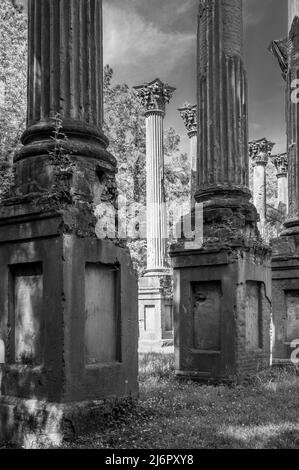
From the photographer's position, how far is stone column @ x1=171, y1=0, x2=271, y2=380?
8633mm

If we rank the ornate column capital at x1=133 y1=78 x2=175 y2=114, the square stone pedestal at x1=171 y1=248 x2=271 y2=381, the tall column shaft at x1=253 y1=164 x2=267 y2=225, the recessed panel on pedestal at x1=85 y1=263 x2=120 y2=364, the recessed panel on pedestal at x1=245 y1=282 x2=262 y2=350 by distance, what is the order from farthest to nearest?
the tall column shaft at x1=253 y1=164 x2=267 y2=225 < the ornate column capital at x1=133 y1=78 x2=175 y2=114 < the recessed panel on pedestal at x1=245 y1=282 x2=262 y2=350 < the square stone pedestal at x1=171 y1=248 x2=271 y2=381 < the recessed panel on pedestal at x1=85 y1=263 x2=120 y2=364

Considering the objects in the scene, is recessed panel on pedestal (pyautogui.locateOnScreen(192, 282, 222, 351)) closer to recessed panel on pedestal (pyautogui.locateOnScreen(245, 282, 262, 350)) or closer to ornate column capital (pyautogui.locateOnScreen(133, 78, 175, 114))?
recessed panel on pedestal (pyautogui.locateOnScreen(245, 282, 262, 350))

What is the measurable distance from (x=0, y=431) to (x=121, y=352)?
141 centimetres

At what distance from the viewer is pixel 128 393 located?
→ 20.3ft

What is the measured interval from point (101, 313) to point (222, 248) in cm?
321

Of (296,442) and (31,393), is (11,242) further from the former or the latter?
(296,442)

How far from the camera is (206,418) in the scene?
6.19m

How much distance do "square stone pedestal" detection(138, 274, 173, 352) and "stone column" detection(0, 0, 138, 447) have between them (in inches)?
515

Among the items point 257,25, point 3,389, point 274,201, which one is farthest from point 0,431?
point 274,201

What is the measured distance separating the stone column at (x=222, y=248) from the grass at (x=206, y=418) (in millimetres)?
506

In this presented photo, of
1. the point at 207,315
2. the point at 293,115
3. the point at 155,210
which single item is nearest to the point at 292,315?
the point at 207,315

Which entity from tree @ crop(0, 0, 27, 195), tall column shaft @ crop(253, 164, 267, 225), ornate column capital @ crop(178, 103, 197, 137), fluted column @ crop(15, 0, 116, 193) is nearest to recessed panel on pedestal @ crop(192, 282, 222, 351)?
fluted column @ crop(15, 0, 116, 193)

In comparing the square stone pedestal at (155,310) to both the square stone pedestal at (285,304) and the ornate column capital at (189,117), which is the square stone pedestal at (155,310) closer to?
the ornate column capital at (189,117)

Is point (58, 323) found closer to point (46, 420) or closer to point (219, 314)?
point (46, 420)
